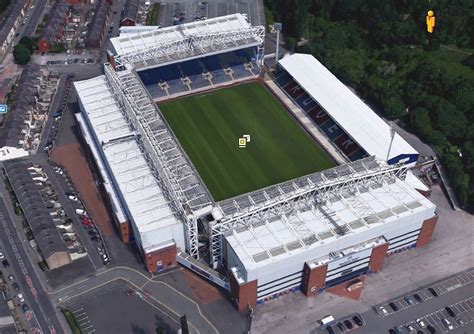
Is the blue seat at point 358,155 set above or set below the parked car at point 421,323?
above

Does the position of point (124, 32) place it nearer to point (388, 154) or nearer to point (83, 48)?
point (83, 48)

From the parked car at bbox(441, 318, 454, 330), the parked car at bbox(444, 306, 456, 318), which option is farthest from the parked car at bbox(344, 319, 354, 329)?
the parked car at bbox(444, 306, 456, 318)

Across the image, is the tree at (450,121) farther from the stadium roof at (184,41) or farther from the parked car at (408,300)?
the stadium roof at (184,41)

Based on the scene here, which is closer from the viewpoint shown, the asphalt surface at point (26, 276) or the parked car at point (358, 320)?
the parked car at point (358, 320)

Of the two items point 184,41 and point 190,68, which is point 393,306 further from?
point 190,68

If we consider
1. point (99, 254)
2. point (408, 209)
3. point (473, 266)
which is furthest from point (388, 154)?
point (99, 254)

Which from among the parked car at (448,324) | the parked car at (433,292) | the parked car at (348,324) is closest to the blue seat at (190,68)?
the parked car at (348,324)

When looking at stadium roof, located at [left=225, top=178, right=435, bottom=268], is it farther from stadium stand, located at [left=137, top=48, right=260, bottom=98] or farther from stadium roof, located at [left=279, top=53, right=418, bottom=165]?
stadium stand, located at [left=137, top=48, right=260, bottom=98]
